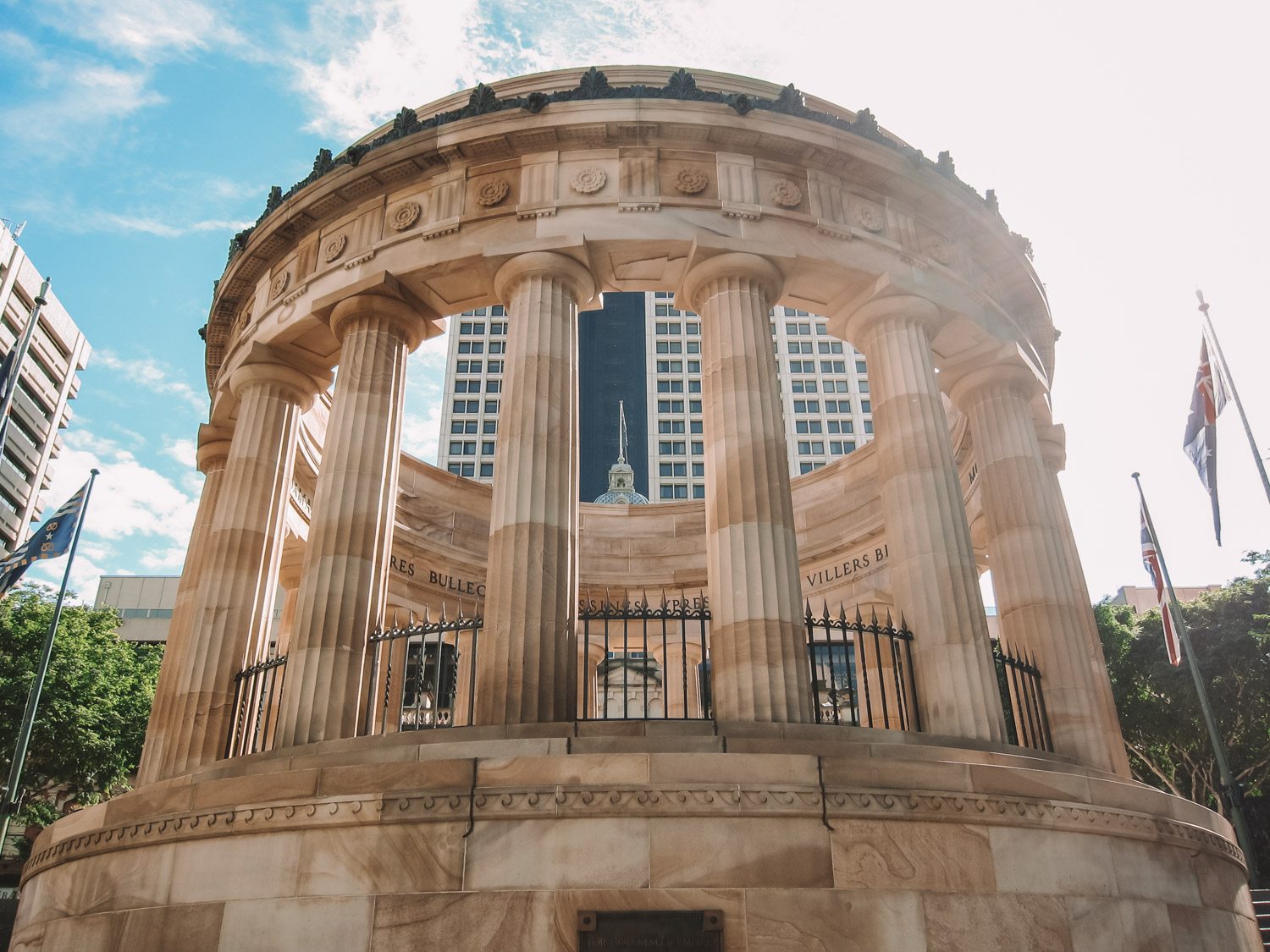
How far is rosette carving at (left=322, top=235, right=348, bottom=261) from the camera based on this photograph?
25828 millimetres

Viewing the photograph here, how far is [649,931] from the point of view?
13.7 meters

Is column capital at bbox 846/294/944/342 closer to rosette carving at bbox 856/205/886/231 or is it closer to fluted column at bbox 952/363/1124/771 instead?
rosette carving at bbox 856/205/886/231

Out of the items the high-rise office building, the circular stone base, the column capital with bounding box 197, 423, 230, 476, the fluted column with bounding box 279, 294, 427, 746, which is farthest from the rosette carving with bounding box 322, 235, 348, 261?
the high-rise office building

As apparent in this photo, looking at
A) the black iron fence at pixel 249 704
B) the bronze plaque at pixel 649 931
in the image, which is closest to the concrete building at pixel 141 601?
the black iron fence at pixel 249 704

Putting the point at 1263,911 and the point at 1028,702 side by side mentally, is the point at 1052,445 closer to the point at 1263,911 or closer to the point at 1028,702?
the point at 1028,702

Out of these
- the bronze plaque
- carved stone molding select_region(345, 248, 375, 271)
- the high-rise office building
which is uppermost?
the high-rise office building

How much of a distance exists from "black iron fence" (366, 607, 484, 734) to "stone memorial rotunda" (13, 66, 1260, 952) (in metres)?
0.21

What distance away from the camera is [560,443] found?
2070 centimetres

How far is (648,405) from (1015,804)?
454 ft

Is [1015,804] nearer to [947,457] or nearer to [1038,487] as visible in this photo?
[947,457]

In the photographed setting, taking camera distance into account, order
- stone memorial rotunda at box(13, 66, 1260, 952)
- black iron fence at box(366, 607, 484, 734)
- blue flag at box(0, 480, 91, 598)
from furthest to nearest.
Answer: blue flag at box(0, 480, 91, 598), black iron fence at box(366, 607, 484, 734), stone memorial rotunda at box(13, 66, 1260, 952)

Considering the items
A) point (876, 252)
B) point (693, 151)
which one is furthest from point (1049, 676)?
point (693, 151)

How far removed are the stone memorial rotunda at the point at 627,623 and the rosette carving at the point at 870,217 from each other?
9 centimetres

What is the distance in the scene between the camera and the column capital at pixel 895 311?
80.4 ft
